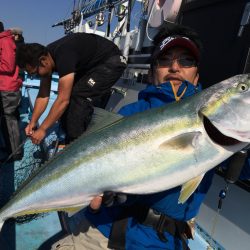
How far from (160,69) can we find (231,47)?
1322 mm

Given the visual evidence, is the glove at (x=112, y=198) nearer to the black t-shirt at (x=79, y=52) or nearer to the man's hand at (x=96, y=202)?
the man's hand at (x=96, y=202)

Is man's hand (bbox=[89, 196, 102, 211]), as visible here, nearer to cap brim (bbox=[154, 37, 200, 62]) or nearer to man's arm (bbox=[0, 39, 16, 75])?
cap brim (bbox=[154, 37, 200, 62])

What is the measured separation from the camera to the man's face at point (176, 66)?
2135 mm

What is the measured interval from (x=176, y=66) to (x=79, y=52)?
2514 millimetres

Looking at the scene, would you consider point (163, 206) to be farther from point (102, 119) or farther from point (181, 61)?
point (181, 61)

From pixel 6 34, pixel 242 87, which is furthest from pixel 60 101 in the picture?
pixel 242 87

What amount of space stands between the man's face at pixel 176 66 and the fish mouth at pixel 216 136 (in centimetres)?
58

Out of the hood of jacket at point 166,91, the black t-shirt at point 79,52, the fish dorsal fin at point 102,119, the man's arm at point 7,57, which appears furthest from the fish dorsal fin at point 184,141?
the man's arm at point 7,57

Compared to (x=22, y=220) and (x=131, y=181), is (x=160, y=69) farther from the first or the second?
(x=22, y=220)

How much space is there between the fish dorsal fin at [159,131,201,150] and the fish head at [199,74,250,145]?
3.1 inches

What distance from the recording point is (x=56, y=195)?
188 centimetres

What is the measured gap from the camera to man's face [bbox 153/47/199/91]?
7.00 feet

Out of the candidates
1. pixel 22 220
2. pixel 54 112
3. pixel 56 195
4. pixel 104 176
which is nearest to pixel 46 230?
pixel 22 220

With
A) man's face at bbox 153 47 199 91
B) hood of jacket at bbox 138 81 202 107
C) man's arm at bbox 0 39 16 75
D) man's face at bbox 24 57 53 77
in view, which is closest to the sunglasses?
man's face at bbox 153 47 199 91
